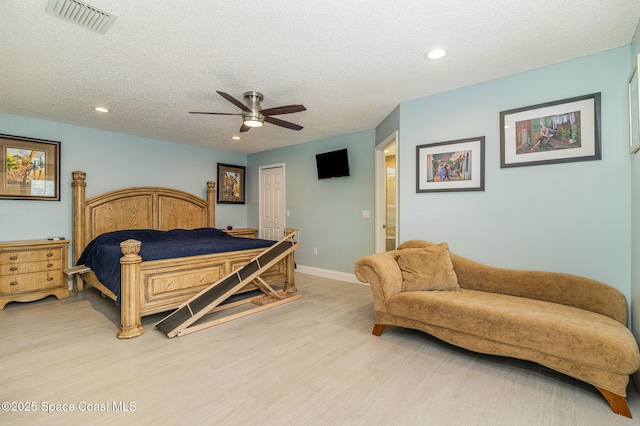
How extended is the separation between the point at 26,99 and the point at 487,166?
518cm

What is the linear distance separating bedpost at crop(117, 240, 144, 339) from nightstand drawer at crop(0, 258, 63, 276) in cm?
194

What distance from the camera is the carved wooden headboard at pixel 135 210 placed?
13.7ft

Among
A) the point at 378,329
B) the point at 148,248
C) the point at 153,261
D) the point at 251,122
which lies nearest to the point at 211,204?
the point at 148,248

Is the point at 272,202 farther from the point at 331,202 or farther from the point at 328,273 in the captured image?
the point at 328,273

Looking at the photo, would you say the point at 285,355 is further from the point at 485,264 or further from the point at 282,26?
the point at 282,26

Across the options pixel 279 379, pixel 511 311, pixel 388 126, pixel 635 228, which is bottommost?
pixel 279 379

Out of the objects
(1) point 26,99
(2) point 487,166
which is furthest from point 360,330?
(1) point 26,99

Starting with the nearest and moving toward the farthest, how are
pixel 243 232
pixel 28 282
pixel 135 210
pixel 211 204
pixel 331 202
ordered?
pixel 28 282
pixel 135 210
pixel 331 202
pixel 211 204
pixel 243 232

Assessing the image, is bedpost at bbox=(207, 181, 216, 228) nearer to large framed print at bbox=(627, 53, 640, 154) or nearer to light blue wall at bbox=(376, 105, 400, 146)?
light blue wall at bbox=(376, 105, 400, 146)

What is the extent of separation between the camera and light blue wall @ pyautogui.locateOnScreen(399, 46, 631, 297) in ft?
7.57

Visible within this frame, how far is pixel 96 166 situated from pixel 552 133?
234 inches

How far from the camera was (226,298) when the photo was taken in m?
3.16

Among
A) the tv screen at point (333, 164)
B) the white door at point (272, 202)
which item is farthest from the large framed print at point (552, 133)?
the white door at point (272, 202)

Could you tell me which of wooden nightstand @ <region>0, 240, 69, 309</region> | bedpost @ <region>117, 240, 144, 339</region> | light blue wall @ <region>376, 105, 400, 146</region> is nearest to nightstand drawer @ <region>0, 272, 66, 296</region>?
wooden nightstand @ <region>0, 240, 69, 309</region>
